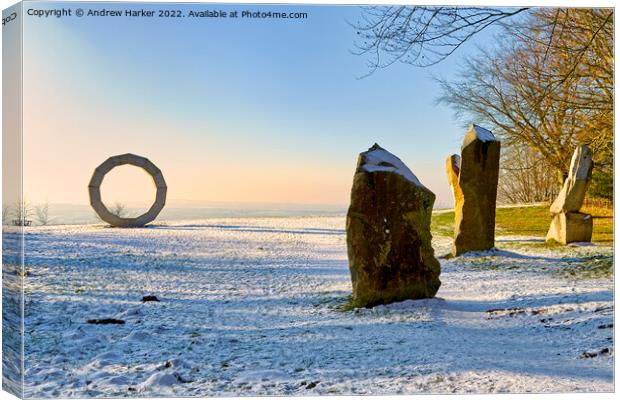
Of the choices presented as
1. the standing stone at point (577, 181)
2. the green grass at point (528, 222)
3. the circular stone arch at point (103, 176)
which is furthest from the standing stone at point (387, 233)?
the circular stone arch at point (103, 176)

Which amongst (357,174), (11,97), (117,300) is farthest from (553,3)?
(117,300)

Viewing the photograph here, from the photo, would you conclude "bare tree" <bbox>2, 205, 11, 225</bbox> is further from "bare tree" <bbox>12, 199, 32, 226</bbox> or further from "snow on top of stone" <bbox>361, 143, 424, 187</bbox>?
"snow on top of stone" <bbox>361, 143, 424, 187</bbox>

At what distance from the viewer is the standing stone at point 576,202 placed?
32.9 ft

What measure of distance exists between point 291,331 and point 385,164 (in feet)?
6.02

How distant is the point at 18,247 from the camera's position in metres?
4.10

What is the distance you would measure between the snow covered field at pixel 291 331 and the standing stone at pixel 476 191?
133cm

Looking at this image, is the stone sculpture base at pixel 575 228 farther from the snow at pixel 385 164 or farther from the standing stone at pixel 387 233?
the snow at pixel 385 164

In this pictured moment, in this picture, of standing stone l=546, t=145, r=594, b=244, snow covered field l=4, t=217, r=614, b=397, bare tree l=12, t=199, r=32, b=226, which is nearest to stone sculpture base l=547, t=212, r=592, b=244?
standing stone l=546, t=145, r=594, b=244

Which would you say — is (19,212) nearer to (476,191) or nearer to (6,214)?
(6,214)

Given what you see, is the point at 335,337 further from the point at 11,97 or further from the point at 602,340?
the point at 11,97

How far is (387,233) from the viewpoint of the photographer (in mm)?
5520

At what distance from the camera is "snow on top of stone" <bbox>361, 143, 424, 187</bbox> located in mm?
5566

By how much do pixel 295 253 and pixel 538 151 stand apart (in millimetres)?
7198

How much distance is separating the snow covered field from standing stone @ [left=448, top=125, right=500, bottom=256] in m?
1.33
